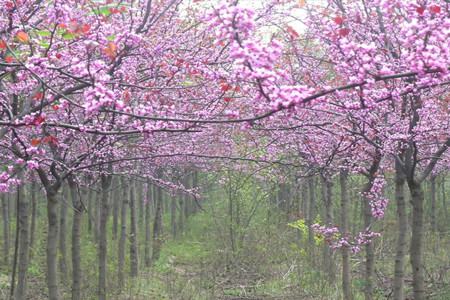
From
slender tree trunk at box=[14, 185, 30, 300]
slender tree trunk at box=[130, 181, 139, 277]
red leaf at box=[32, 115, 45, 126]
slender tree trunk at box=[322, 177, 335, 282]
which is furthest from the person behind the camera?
slender tree trunk at box=[130, 181, 139, 277]

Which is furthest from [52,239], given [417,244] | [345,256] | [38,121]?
[345,256]

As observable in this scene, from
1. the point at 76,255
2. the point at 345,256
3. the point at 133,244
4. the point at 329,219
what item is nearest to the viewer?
the point at 76,255

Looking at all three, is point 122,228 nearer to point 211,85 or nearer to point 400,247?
point 211,85

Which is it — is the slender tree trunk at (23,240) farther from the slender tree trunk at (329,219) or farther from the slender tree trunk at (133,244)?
the slender tree trunk at (329,219)

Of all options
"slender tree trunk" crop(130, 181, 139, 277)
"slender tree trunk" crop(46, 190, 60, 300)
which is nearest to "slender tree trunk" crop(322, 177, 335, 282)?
"slender tree trunk" crop(130, 181, 139, 277)

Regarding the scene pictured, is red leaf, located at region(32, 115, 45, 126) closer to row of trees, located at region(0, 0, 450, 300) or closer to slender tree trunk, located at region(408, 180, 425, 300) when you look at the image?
row of trees, located at region(0, 0, 450, 300)

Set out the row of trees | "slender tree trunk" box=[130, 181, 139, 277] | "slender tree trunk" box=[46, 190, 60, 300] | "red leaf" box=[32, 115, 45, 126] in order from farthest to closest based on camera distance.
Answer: "slender tree trunk" box=[130, 181, 139, 277] → "slender tree trunk" box=[46, 190, 60, 300] → "red leaf" box=[32, 115, 45, 126] → the row of trees

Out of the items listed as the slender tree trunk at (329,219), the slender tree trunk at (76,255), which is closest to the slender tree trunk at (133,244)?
the slender tree trunk at (76,255)

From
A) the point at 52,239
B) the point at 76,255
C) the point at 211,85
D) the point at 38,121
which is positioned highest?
the point at 211,85

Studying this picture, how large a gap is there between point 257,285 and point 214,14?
10.5 m

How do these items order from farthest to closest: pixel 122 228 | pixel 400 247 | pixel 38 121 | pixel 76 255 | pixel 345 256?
pixel 122 228 < pixel 345 256 < pixel 76 255 < pixel 400 247 < pixel 38 121

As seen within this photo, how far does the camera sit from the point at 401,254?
689 cm

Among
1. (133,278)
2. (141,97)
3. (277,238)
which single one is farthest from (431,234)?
(141,97)

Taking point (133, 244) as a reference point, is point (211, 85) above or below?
above
